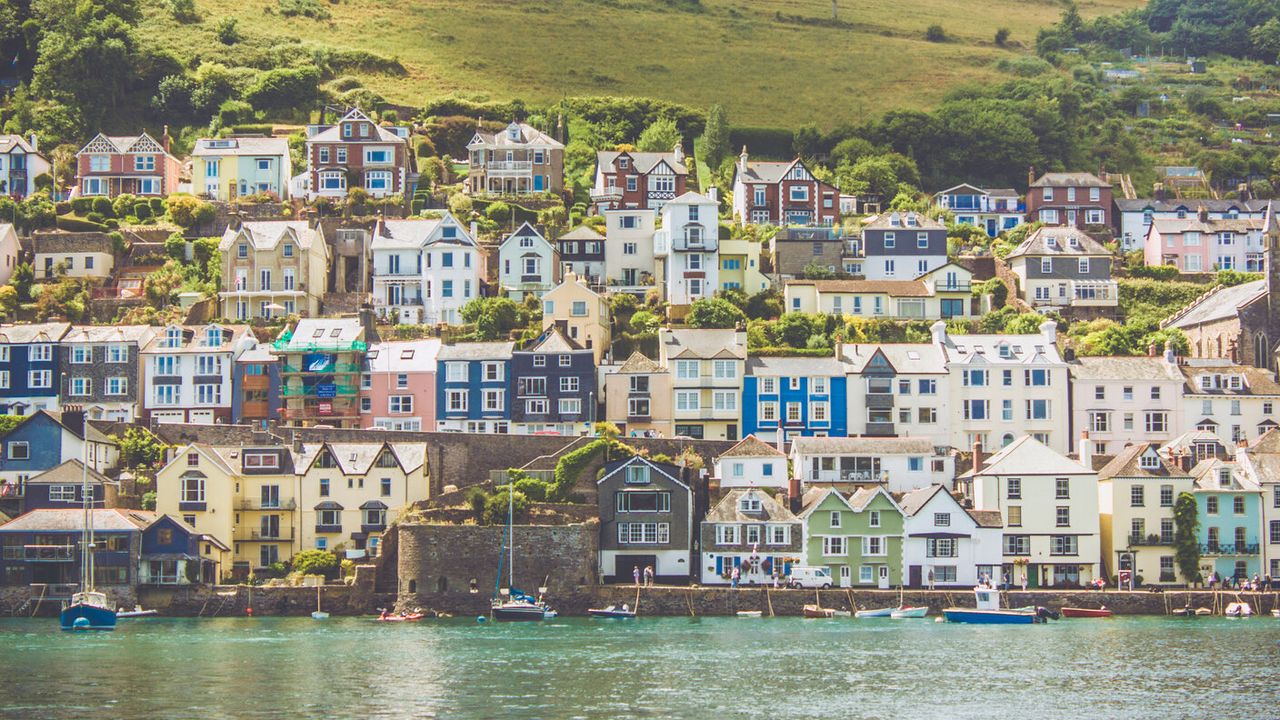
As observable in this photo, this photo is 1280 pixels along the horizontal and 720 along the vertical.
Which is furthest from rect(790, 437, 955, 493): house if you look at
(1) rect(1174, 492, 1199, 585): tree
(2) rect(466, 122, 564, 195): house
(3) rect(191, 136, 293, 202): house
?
(3) rect(191, 136, 293, 202): house

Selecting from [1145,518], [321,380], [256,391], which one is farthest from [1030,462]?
[256,391]

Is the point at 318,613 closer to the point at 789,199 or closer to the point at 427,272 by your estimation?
the point at 427,272

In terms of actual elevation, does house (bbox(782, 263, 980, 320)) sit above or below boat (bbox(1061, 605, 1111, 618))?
above

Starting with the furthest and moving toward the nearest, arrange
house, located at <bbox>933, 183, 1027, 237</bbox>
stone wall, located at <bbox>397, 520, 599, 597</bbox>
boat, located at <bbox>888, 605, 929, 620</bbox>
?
house, located at <bbox>933, 183, 1027, 237</bbox> < stone wall, located at <bbox>397, 520, 599, 597</bbox> < boat, located at <bbox>888, 605, 929, 620</bbox>

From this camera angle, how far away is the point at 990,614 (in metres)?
80.6

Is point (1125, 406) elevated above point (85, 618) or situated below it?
above

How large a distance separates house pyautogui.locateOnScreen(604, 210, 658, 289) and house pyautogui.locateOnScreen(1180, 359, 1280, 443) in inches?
1322

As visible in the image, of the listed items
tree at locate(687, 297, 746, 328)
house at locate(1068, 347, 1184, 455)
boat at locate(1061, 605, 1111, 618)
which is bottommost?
boat at locate(1061, 605, 1111, 618)

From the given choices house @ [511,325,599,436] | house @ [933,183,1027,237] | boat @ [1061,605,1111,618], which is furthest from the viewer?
house @ [933,183,1027,237]

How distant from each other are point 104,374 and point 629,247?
107 feet

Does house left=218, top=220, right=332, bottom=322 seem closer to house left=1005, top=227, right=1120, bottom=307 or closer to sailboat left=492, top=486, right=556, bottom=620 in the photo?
sailboat left=492, top=486, right=556, bottom=620

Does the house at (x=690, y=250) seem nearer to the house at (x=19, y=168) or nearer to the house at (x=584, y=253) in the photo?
the house at (x=584, y=253)

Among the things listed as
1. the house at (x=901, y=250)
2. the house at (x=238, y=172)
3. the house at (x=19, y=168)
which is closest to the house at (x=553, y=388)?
the house at (x=901, y=250)

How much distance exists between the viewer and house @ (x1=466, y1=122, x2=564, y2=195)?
126750mm
